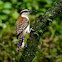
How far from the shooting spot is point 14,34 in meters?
6.77

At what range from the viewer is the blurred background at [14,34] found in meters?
6.11

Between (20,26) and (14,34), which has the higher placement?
(20,26)

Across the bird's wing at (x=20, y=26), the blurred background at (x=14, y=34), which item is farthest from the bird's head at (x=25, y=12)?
the blurred background at (x=14, y=34)

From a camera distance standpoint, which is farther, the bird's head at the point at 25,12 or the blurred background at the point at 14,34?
the blurred background at the point at 14,34

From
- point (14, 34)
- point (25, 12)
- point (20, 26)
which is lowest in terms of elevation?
point (14, 34)

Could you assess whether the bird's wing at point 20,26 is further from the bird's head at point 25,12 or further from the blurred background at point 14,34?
the blurred background at point 14,34

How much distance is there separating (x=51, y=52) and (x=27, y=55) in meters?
2.79

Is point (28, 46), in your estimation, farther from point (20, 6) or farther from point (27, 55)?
point (20, 6)

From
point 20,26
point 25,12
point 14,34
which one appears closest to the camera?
point 20,26

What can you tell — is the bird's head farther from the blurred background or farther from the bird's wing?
the blurred background

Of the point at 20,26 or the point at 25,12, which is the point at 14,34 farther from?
the point at 20,26

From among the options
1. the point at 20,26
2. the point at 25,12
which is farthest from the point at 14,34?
the point at 20,26

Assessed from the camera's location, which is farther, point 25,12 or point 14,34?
point 14,34

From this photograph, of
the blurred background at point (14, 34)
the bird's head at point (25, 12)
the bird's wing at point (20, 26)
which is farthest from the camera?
the blurred background at point (14, 34)
